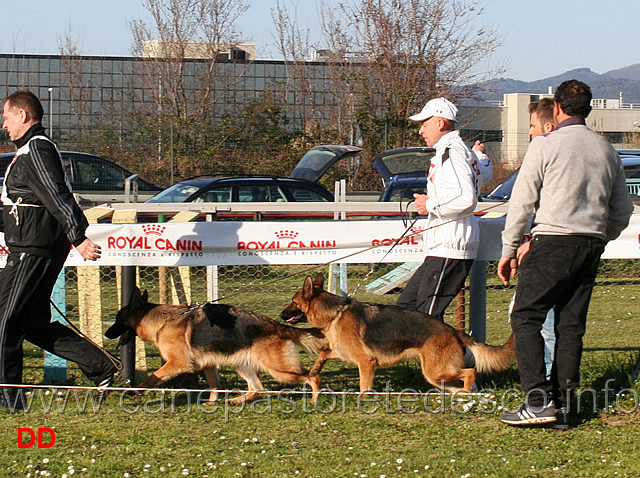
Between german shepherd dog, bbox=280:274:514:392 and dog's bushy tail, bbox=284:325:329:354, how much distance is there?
0.04 meters

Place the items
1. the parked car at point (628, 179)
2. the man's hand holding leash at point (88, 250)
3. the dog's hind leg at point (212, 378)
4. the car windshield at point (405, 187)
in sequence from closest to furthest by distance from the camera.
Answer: the man's hand holding leash at point (88, 250), the dog's hind leg at point (212, 378), the parked car at point (628, 179), the car windshield at point (405, 187)

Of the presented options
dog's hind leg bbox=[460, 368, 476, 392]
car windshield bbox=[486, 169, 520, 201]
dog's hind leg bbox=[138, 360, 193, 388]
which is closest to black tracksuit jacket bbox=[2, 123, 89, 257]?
dog's hind leg bbox=[138, 360, 193, 388]

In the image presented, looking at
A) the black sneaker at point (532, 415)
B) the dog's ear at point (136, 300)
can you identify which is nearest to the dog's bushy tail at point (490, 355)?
the black sneaker at point (532, 415)

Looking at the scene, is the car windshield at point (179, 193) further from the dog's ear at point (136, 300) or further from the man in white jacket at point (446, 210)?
the man in white jacket at point (446, 210)

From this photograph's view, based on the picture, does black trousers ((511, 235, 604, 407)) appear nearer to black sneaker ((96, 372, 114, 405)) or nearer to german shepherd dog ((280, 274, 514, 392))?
german shepherd dog ((280, 274, 514, 392))

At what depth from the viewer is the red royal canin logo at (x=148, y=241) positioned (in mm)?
5914

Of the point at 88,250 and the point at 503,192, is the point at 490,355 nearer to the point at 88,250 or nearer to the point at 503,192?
the point at 88,250

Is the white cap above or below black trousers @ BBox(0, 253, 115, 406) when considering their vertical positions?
above

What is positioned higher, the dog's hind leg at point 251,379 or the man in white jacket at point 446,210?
the man in white jacket at point 446,210

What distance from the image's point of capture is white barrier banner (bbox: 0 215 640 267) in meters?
5.92

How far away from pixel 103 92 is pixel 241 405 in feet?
62.8

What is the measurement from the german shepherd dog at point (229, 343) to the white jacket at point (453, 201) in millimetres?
1074

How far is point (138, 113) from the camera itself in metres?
20.9

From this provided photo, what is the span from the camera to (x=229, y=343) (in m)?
5.63
